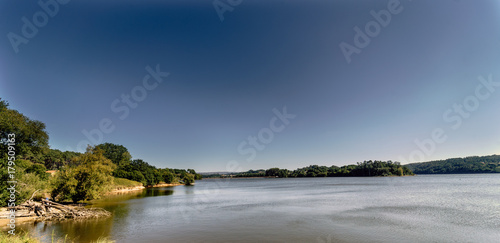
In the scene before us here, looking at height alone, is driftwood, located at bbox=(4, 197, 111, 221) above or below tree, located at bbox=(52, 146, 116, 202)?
below

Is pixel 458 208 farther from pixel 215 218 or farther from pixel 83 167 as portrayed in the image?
pixel 83 167

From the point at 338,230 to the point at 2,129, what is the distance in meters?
53.5

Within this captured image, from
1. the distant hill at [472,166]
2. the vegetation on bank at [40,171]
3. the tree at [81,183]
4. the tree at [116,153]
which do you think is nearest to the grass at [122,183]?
the vegetation on bank at [40,171]

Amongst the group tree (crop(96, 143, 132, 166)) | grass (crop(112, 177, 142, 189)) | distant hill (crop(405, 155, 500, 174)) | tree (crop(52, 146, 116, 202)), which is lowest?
distant hill (crop(405, 155, 500, 174))

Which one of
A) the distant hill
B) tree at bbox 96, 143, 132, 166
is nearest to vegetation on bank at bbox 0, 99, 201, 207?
tree at bbox 96, 143, 132, 166

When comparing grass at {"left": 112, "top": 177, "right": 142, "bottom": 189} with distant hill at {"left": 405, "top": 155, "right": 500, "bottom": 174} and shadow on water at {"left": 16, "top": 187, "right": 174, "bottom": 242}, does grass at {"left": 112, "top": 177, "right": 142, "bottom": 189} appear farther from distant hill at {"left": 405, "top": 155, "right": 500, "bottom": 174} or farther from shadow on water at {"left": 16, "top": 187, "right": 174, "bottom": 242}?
distant hill at {"left": 405, "top": 155, "right": 500, "bottom": 174}

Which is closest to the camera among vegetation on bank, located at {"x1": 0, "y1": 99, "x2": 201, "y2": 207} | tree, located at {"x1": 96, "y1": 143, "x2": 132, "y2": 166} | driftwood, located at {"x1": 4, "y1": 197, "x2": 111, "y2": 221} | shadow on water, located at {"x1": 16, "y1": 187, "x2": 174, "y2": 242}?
shadow on water, located at {"x1": 16, "y1": 187, "x2": 174, "y2": 242}

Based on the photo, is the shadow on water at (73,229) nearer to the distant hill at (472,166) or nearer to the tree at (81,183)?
the tree at (81,183)

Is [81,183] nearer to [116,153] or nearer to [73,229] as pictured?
[73,229]

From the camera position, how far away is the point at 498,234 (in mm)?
17656

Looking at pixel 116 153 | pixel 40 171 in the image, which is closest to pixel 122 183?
pixel 40 171

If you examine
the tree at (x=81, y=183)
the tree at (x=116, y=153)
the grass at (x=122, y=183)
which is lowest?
the grass at (x=122, y=183)

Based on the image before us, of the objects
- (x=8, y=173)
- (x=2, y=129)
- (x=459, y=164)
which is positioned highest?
(x=2, y=129)

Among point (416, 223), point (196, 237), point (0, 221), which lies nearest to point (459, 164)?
point (416, 223)
